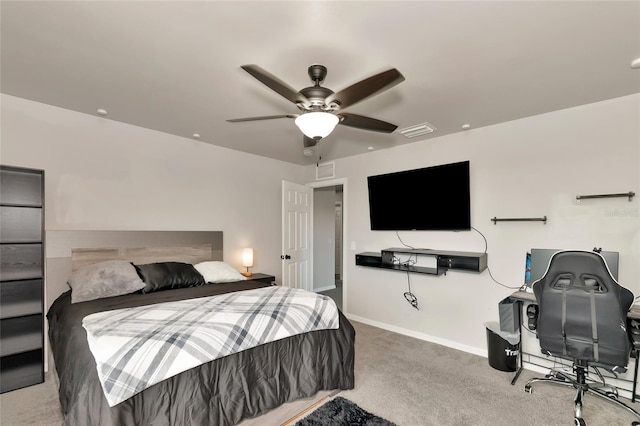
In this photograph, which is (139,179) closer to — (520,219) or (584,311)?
(520,219)

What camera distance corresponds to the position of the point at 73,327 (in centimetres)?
207

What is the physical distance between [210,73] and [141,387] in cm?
219

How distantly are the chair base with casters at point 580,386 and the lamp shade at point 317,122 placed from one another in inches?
108

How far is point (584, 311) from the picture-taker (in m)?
2.28

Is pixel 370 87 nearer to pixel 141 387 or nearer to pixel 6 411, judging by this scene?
pixel 141 387

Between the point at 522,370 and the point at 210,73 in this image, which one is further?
the point at 522,370

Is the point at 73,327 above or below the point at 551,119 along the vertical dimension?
below

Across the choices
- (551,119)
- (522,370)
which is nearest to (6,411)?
(522,370)

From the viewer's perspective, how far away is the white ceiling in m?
1.71

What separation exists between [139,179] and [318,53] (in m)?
2.75

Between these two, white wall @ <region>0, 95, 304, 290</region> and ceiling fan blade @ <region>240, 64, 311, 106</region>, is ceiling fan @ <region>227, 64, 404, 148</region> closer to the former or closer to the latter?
ceiling fan blade @ <region>240, 64, 311, 106</region>

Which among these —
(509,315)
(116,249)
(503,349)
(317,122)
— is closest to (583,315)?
(509,315)

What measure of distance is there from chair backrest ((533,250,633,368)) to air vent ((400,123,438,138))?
6.20ft

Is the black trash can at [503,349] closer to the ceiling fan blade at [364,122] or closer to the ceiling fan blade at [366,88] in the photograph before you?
the ceiling fan blade at [364,122]
